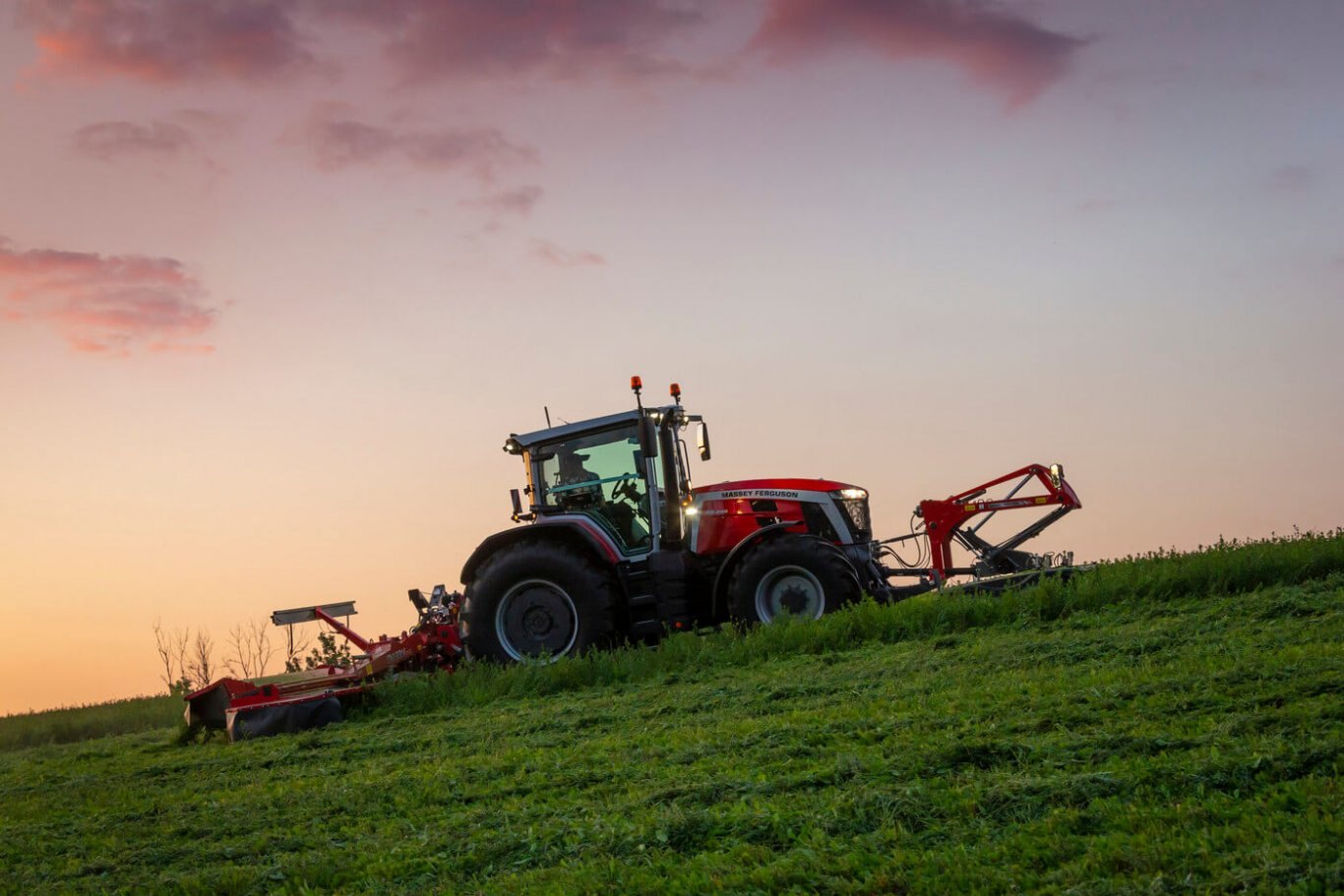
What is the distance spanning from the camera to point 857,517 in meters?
14.8

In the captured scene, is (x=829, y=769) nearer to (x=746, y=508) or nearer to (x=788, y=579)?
(x=788, y=579)

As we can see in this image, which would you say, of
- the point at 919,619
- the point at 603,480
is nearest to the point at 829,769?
the point at 919,619

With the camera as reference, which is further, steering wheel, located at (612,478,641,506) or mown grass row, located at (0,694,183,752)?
mown grass row, located at (0,694,183,752)

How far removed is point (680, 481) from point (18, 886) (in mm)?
8297

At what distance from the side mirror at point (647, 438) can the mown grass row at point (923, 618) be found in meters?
1.96

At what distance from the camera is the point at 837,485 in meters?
14.6

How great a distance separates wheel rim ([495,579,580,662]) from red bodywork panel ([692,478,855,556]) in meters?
1.55

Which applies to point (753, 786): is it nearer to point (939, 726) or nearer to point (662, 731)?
point (939, 726)

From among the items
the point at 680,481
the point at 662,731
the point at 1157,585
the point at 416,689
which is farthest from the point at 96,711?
the point at 1157,585

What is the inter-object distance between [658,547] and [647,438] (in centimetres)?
113

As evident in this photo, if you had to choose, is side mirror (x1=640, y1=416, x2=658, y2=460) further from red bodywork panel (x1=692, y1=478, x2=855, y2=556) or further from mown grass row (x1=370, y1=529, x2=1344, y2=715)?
mown grass row (x1=370, y1=529, x2=1344, y2=715)

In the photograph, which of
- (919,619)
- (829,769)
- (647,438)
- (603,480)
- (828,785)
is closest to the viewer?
(828,785)

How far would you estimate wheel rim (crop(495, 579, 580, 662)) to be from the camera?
46.1ft

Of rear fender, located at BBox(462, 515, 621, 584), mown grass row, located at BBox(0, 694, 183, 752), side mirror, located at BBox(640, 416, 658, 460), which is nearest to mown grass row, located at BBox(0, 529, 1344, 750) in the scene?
rear fender, located at BBox(462, 515, 621, 584)
